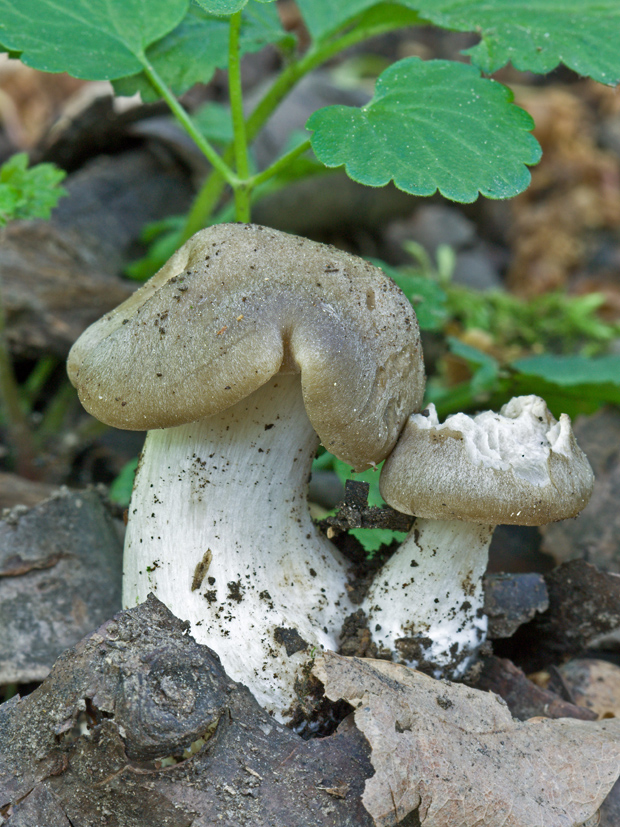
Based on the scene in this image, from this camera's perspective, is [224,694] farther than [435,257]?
No

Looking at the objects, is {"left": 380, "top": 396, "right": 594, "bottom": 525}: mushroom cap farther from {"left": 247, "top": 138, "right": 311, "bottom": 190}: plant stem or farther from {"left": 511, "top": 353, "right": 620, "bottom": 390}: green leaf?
{"left": 511, "top": 353, "right": 620, "bottom": 390}: green leaf

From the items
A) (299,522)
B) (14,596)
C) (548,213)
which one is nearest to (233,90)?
(299,522)

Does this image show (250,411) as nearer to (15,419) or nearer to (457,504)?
(457,504)

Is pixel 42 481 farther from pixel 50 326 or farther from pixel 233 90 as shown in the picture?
pixel 233 90

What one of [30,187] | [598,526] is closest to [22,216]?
[30,187]

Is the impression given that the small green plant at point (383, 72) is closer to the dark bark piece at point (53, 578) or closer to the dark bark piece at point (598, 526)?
the dark bark piece at point (53, 578)

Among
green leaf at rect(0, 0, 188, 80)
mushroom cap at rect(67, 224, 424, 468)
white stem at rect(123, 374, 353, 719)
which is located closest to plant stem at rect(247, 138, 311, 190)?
mushroom cap at rect(67, 224, 424, 468)

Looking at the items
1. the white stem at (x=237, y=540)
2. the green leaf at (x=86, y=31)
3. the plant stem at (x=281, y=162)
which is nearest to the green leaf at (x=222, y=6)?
the plant stem at (x=281, y=162)
